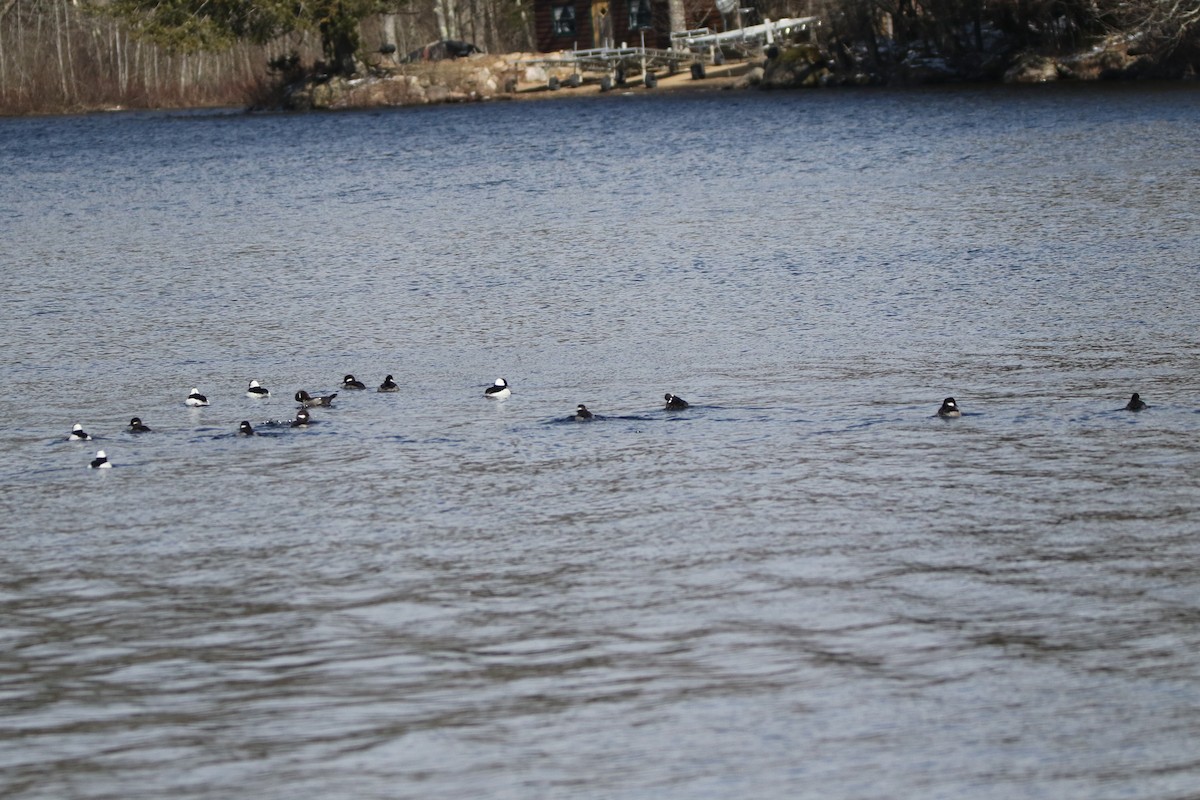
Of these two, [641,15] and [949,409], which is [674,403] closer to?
[949,409]

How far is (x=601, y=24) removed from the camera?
91.9 metres

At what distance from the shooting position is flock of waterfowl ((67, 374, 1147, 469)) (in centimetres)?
1403

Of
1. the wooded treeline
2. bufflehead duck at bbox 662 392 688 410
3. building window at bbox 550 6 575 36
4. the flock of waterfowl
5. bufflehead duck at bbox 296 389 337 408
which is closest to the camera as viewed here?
the flock of waterfowl

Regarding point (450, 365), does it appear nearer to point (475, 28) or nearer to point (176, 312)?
point (176, 312)

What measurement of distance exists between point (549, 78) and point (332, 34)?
11627mm

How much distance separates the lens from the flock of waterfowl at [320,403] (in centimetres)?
1403

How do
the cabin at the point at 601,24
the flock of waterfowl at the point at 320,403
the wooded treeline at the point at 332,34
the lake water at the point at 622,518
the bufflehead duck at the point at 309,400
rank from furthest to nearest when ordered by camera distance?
the cabin at the point at 601,24 → the wooded treeline at the point at 332,34 → the bufflehead duck at the point at 309,400 → the flock of waterfowl at the point at 320,403 → the lake water at the point at 622,518

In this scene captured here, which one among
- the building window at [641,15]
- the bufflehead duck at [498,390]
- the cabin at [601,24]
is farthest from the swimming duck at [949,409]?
the building window at [641,15]

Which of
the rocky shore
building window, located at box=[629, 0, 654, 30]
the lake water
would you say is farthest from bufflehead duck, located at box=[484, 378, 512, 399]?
building window, located at box=[629, 0, 654, 30]

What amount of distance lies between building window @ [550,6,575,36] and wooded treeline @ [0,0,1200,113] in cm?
624

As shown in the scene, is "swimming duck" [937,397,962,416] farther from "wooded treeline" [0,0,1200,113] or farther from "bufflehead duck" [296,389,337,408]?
"wooded treeline" [0,0,1200,113]

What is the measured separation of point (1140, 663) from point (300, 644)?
4563 mm

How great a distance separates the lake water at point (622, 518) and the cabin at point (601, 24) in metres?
65.1

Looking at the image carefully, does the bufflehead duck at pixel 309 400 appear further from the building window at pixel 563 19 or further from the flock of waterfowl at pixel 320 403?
the building window at pixel 563 19
